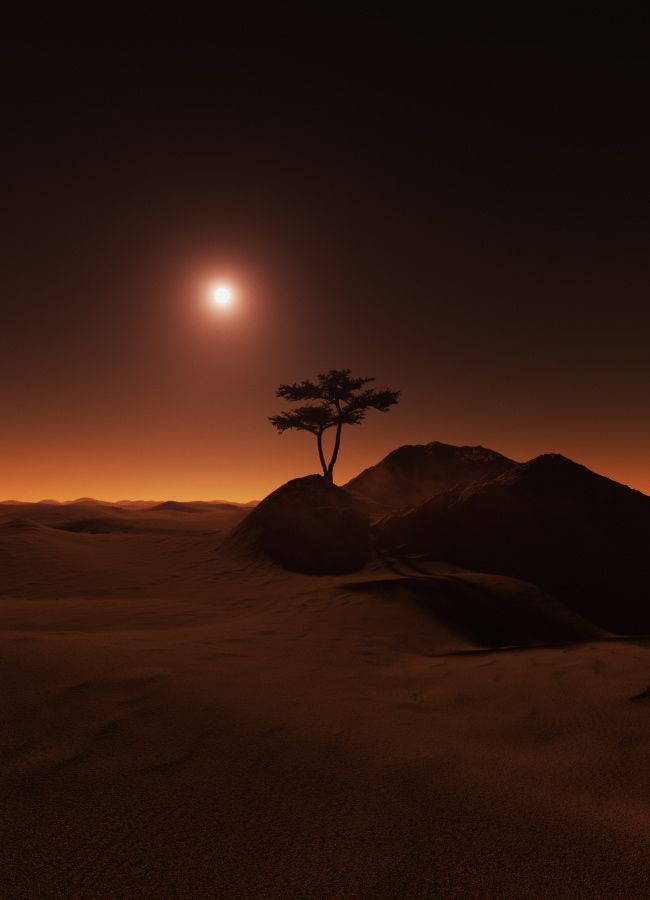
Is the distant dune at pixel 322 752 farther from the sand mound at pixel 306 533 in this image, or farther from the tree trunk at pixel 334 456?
the tree trunk at pixel 334 456

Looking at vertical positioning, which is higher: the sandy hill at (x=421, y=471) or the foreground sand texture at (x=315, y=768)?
the sandy hill at (x=421, y=471)

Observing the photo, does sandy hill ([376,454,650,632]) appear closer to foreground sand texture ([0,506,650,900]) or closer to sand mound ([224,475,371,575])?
sand mound ([224,475,371,575])

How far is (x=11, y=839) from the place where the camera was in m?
1.28

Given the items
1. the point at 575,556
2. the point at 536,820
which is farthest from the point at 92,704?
the point at 575,556

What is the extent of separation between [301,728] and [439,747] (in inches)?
27.7

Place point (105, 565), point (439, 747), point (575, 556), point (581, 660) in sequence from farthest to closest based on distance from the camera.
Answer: point (105, 565) < point (575, 556) < point (581, 660) < point (439, 747)

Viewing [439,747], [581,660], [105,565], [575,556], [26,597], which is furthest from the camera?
[105,565]

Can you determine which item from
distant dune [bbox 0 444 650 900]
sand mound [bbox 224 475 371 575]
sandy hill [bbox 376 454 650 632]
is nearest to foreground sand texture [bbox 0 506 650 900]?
distant dune [bbox 0 444 650 900]

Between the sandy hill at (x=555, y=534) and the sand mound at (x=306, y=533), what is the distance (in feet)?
2.86

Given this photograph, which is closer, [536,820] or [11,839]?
[11,839]

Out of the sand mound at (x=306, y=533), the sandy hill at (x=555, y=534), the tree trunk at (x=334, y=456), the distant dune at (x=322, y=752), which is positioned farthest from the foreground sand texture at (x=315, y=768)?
the tree trunk at (x=334, y=456)

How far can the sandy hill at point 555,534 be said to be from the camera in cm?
764

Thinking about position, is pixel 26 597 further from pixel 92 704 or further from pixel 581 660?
pixel 581 660

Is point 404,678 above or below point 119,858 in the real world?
below
